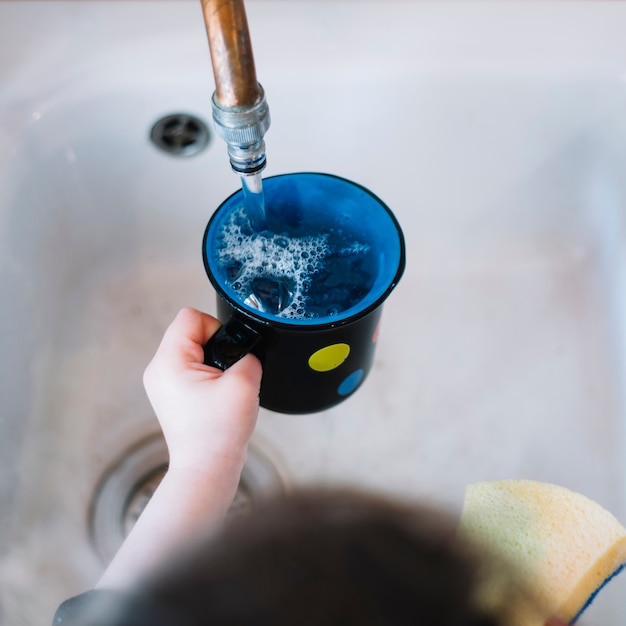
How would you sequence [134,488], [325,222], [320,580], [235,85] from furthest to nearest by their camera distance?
1. [134,488]
2. [325,222]
3. [235,85]
4. [320,580]

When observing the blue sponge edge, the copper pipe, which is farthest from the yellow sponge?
the copper pipe

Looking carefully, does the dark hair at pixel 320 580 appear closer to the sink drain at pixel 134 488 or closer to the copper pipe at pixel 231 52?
the copper pipe at pixel 231 52

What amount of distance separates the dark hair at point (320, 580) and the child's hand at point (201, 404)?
0.45 feet

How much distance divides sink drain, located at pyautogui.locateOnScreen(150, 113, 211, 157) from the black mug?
22 cm

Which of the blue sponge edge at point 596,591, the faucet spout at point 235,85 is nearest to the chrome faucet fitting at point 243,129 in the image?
the faucet spout at point 235,85

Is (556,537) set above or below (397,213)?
below

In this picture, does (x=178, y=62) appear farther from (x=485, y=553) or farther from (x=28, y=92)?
(x=485, y=553)

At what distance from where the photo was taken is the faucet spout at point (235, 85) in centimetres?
33

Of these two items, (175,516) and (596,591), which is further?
(596,591)

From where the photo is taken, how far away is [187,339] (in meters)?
0.42

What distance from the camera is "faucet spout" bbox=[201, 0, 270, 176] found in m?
0.33

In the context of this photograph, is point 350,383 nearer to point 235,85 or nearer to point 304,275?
point 304,275

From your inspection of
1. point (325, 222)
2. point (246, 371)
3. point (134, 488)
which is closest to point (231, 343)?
point (246, 371)

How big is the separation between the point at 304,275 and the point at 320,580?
232 mm
